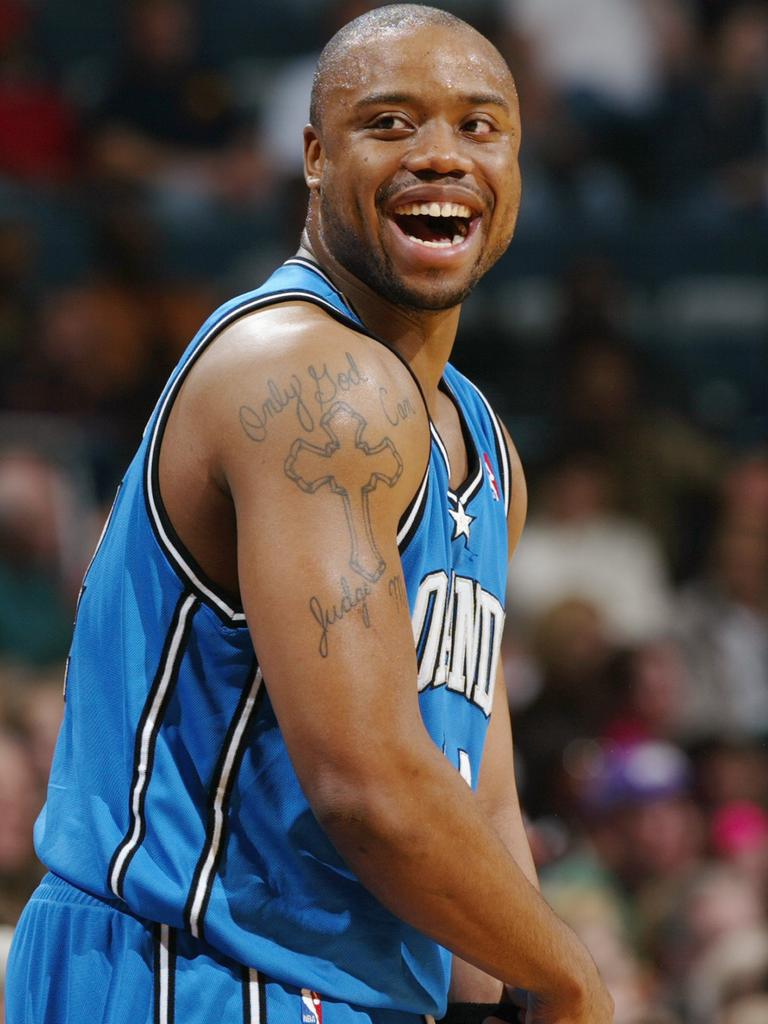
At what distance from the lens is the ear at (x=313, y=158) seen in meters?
2.55

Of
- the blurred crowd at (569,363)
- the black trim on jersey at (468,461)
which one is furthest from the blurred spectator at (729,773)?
the black trim on jersey at (468,461)

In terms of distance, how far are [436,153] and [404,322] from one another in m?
0.27

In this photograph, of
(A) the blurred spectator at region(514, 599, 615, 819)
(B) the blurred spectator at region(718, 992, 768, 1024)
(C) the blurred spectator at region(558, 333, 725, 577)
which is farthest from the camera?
(C) the blurred spectator at region(558, 333, 725, 577)

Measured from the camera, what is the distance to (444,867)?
2.10 m

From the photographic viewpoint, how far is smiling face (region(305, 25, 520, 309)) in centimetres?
242

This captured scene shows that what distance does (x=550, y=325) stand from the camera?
9250mm

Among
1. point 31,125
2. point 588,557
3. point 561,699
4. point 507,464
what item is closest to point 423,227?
point 507,464

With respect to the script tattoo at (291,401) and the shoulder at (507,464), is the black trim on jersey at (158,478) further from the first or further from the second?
the shoulder at (507,464)

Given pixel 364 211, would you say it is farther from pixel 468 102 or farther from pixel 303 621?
pixel 303 621

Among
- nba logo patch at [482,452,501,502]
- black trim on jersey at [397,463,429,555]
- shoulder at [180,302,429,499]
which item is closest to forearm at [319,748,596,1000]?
black trim on jersey at [397,463,429,555]

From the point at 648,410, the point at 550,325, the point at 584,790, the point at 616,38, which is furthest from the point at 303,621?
the point at 616,38

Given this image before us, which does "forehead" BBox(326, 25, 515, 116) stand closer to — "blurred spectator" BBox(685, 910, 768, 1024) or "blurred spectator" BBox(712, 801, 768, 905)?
"blurred spectator" BBox(685, 910, 768, 1024)

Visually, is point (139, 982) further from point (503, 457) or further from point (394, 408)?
point (503, 457)

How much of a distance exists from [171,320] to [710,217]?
123 inches
